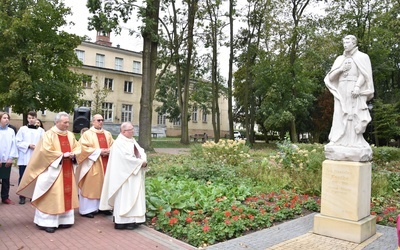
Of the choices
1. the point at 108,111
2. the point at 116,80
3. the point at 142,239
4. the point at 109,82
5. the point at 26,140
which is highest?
the point at 116,80

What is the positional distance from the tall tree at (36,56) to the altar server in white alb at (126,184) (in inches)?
644

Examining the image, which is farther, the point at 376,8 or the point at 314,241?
the point at 376,8

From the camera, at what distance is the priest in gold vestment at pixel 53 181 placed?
6215mm

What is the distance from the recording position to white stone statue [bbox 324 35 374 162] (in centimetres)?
616

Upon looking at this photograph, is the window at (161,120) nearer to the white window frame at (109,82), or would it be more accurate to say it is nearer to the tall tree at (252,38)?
the white window frame at (109,82)

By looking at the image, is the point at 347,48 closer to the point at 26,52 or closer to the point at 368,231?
the point at 368,231

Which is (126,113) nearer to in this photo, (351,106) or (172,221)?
(172,221)

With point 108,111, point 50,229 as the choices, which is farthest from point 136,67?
point 50,229

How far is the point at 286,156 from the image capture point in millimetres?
11016

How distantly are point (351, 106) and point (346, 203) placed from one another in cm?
167

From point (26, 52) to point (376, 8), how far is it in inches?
1047

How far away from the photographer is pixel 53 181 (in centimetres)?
633

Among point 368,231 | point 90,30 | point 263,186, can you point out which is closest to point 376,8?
point 90,30

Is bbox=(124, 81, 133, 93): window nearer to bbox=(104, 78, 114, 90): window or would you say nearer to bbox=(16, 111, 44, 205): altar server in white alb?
bbox=(104, 78, 114, 90): window
